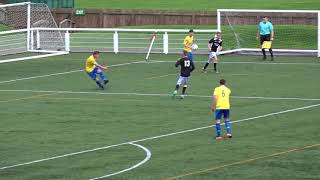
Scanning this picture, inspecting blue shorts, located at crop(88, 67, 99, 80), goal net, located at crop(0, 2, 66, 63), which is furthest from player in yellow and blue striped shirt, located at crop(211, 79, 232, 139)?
goal net, located at crop(0, 2, 66, 63)

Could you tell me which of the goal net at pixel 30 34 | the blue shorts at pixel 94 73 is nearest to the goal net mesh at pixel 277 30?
the goal net at pixel 30 34

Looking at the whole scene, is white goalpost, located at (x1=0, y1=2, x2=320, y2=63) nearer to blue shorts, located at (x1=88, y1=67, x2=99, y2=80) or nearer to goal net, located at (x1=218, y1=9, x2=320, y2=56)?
goal net, located at (x1=218, y1=9, x2=320, y2=56)

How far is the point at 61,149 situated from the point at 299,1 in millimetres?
53639

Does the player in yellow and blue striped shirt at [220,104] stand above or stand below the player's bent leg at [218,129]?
above

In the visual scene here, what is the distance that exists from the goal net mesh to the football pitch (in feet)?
24.7

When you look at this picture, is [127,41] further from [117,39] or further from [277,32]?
[277,32]

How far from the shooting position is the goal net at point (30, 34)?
167ft

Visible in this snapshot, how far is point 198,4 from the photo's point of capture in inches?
3095

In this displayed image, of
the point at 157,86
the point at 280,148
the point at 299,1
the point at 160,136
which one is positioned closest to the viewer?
the point at 280,148

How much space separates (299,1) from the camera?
76.2m

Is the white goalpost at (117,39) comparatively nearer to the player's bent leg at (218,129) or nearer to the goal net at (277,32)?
the goal net at (277,32)

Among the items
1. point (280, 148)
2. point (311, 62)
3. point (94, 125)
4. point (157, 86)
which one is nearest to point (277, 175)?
point (280, 148)

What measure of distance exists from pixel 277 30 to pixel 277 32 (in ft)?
0.73

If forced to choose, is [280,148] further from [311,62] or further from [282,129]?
[311,62]
